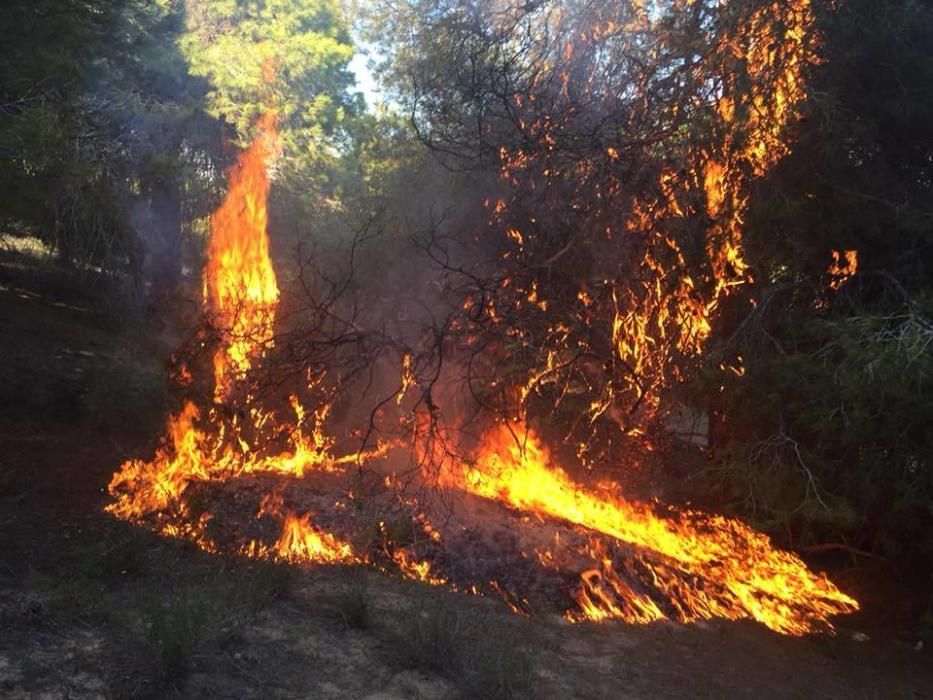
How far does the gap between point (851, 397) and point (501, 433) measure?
4.53m

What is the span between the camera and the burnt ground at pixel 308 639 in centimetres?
428

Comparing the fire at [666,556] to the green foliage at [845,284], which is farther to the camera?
the fire at [666,556]

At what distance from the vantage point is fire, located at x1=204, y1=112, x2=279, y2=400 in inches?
284

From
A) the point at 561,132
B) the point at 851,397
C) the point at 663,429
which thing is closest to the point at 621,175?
the point at 561,132

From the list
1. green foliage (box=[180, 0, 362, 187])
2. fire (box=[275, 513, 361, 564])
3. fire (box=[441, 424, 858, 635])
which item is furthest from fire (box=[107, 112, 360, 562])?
green foliage (box=[180, 0, 362, 187])

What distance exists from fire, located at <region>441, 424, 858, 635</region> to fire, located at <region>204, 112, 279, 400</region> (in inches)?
91.9

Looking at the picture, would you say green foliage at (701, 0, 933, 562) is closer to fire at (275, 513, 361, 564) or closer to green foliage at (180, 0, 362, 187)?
fire at (275, 513, 361, 564)

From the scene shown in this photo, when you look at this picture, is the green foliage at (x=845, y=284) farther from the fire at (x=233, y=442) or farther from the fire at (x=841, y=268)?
the fire at (x=233, y=442)

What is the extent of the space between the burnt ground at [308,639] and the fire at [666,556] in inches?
11.2

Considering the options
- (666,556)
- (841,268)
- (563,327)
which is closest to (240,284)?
(563,327)

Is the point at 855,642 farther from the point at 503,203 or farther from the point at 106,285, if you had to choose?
the point at 106,285

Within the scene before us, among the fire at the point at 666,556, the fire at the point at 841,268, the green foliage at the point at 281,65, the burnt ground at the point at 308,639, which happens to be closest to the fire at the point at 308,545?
the burnt ground at the point at 308,639

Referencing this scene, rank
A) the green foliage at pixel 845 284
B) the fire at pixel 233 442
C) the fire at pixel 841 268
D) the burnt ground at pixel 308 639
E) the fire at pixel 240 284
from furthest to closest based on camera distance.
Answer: the fire at pixel 240 284 → the fire at pixel 233 442 → the fire at pixel 841 268 → the green foliage at pixel 845 284 → the burnt ground at pixel 308 639

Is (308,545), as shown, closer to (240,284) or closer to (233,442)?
(233,442)
